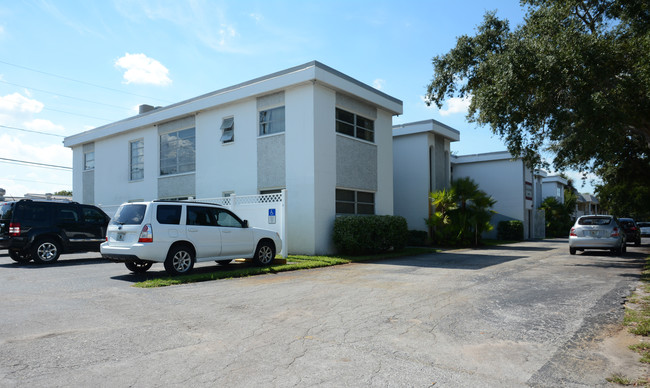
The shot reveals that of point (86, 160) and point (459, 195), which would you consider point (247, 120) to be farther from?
point (86, 160)

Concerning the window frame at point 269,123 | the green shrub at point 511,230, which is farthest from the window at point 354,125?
the green shrub at point 511,230

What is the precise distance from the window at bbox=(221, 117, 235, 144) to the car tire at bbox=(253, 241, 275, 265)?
7.37 m

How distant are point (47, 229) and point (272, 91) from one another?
8.97 m

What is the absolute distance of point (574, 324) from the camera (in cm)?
618

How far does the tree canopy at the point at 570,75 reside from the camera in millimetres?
11773

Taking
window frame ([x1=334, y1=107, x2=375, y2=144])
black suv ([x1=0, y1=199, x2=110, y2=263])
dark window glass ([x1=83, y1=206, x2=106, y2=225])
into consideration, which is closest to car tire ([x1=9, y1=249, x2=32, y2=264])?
black suv ([x1=0, y1=199, x2=110, y2=263])

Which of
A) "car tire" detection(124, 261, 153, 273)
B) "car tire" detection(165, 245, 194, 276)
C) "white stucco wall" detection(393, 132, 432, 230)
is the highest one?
"white stucco wall" detection(393, 132, 432, 230)

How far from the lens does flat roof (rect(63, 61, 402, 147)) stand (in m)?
16.3

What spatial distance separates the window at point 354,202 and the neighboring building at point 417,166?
236 inches

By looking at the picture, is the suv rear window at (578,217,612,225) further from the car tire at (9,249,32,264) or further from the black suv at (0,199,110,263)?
the car tire at (9,249,32,264)

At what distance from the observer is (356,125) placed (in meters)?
18.6

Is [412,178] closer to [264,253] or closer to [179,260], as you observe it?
[264,253]

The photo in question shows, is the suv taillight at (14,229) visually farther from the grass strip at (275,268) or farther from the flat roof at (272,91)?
the flat roof at (272,91)

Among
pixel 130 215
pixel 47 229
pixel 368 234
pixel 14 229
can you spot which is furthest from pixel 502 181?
pixel 14 229
